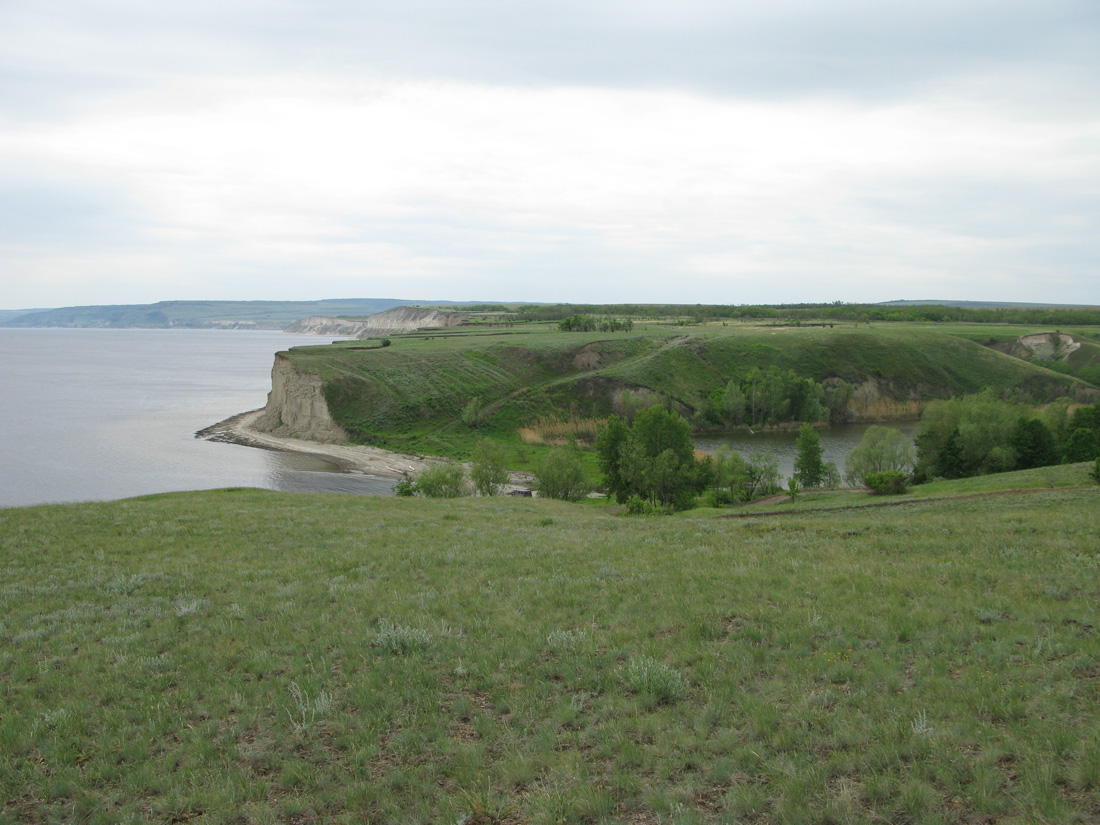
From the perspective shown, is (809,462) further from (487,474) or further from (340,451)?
(340,451)

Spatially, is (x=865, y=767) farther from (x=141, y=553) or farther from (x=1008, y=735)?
(x=141, y=553)

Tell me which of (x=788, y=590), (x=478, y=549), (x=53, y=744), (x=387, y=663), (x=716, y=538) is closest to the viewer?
(x=53, y=744)

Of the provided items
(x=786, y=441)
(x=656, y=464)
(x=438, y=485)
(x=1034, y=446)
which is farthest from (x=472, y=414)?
(x=1034, y=446)

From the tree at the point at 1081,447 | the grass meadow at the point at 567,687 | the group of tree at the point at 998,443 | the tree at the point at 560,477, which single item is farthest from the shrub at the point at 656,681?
the tree at the point at 1081,447

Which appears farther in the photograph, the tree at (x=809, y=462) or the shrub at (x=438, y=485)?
A: the tree at (x=809, y=462)

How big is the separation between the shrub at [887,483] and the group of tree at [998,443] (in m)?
10.5

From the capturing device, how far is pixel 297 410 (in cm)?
8450

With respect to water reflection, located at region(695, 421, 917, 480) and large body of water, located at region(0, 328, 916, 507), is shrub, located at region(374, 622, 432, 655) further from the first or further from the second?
water reflection, located at region(695, 421, 917, 480)

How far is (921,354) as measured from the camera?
113m

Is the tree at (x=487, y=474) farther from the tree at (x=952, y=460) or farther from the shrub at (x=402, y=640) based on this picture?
the shrub at (x=402, y=640)

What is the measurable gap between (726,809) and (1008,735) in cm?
267

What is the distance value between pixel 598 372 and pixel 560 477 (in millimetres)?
50487

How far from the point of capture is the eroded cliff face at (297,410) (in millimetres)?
81250

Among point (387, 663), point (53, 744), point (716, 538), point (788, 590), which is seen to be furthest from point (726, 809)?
point (716, 538)
